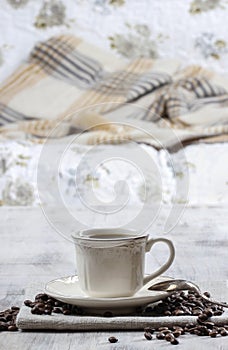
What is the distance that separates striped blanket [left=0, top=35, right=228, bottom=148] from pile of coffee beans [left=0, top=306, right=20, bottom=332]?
198 cm

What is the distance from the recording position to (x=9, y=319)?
0.83m

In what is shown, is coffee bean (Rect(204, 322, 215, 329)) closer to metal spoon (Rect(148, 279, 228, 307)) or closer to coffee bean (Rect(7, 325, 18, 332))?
metal spoon (Rect(148, 279, 228, 307))

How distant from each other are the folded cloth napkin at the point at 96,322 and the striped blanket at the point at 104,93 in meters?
2.05

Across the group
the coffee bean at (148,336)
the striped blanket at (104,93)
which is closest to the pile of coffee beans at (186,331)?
the coffee bean at (148,336)

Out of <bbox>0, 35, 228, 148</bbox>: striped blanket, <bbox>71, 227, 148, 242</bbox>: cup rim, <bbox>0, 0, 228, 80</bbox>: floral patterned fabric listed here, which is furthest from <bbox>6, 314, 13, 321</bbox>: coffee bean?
<bbox>0, 0, 228, 80</bbox>: floral patterned fabric

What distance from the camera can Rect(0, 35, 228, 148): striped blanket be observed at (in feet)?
9.96

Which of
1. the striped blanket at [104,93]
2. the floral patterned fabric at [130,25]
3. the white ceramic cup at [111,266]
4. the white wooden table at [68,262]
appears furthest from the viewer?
the floral patterned fabric at [130,25]

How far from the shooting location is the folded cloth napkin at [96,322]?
0.79m

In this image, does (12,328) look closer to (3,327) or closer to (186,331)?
(3,327)

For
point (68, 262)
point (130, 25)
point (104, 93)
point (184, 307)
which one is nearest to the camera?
point (184, 307)

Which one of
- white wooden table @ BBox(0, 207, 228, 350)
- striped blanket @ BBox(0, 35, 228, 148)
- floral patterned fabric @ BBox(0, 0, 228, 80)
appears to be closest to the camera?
white wooden table @ BBox(0, 207, 228, 350)

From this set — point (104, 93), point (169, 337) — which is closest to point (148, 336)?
point (169, 337)

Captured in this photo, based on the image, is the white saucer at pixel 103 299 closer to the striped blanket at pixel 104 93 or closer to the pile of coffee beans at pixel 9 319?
the pile of coffee beans at pixel 9 319

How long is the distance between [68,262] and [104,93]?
6.94 feet
